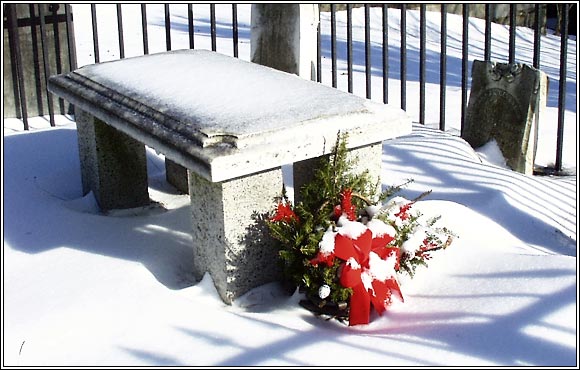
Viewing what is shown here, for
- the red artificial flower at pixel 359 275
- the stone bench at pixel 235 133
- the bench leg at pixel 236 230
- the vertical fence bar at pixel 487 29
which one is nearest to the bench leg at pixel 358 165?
the stone bench at pixel 235 133

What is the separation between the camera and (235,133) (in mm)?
2771

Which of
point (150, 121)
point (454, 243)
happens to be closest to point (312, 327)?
point (454, 243)

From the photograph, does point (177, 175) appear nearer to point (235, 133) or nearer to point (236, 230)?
point (236, 230)

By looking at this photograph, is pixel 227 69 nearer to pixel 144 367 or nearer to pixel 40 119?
pixel 144 367

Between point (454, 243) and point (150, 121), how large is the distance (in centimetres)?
Result: 127

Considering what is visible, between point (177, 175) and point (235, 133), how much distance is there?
138cm

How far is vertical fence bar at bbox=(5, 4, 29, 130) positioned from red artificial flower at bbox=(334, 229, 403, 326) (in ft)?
9.80

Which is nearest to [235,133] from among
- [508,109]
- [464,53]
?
[508,109]

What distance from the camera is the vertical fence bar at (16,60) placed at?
16.7ft

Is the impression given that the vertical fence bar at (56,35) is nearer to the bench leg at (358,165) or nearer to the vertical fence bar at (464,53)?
the vertical fence bar at (464,53)

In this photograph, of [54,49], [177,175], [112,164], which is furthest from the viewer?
[54,49]

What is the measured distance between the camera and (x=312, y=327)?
280 cm

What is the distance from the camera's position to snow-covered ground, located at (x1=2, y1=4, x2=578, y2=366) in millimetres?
2588

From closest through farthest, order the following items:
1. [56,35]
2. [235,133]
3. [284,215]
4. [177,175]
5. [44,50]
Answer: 1. [235,133]
2. [284,215]
3. [177,175]
4. [44,50]
5. [56,35]
